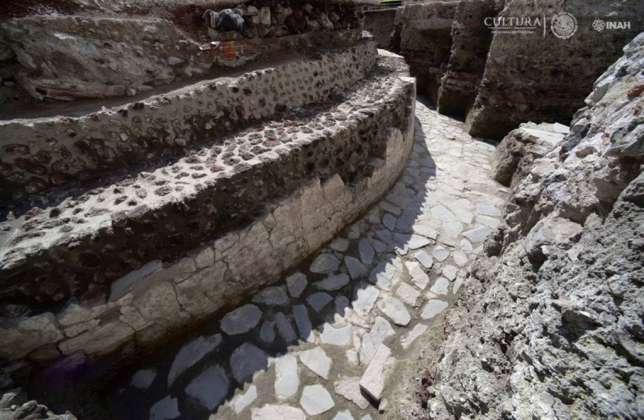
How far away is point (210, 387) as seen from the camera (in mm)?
2248

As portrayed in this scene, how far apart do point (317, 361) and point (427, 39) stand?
9.91 metres

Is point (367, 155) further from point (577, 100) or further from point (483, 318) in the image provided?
point (577, 100)

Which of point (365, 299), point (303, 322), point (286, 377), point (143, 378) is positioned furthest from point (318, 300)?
point (143, 378)

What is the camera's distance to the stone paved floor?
219 centimetres

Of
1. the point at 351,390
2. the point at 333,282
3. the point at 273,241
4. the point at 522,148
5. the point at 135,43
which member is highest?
the point at 135,43

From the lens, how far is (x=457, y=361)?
1.61 m

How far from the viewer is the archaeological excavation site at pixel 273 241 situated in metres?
1.13

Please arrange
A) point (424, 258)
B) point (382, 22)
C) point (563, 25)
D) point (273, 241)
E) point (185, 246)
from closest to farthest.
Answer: point (185, 246) < point (273, 241) < point (424, 258) < point (563, 25) < point (382, 22)

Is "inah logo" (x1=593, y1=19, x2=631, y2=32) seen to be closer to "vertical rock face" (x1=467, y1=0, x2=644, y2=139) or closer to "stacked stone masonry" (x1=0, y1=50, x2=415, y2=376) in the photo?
"vertical rock face" (x1=467, y1=0, x2=644, y2=139)

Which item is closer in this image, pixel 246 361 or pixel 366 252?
pixel 246 361

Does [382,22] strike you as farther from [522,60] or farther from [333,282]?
[333,282]

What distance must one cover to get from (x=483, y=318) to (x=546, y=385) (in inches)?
25.8

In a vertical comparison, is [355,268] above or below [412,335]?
above

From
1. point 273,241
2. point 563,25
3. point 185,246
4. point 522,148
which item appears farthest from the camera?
point 563,25
